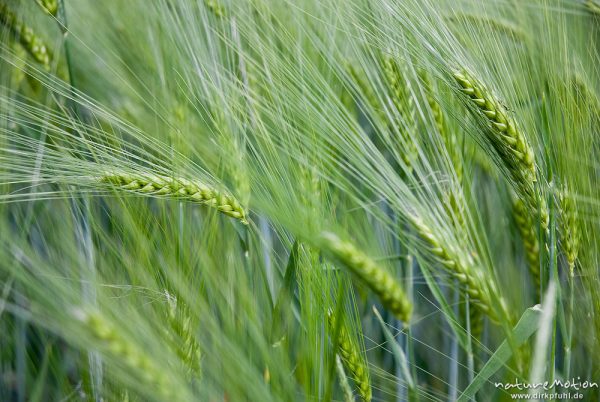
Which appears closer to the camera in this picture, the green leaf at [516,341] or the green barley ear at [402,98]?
the green leaf at [516,341]

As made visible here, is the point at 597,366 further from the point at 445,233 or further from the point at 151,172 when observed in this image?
the point at 151,172

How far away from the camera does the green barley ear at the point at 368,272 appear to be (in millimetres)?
488

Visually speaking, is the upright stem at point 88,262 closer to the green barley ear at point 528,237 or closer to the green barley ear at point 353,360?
the green barley ear at point 353,360

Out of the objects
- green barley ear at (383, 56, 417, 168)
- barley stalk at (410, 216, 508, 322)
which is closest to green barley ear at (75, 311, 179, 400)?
barley stalk at (410, 216, 508, 322)

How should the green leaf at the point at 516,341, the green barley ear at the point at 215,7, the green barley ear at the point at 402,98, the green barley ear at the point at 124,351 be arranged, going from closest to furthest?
the green barley ear at the point at 124,351
the green leaf at the point at 516,341
the green barley ear at the point at 402,98
the green barley ear at the point at 215,7

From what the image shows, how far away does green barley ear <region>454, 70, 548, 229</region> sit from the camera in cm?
62

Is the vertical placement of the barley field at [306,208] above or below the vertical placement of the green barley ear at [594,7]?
below

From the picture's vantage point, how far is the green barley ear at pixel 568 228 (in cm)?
65

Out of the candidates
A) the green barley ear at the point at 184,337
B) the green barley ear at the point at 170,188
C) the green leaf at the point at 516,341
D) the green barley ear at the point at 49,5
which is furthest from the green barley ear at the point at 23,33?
the green leaf at the point at 516,341

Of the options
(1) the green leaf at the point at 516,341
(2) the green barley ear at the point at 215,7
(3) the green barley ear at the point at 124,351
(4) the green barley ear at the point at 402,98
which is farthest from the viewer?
(2) the green barley ear at the point at 215,7

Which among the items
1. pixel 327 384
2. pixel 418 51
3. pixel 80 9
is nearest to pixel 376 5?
pixel 418 51

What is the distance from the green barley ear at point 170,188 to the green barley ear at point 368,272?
17 cm

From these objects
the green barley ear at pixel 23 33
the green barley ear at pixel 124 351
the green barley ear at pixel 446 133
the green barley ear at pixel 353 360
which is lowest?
the green barley ear at pixel 353 360

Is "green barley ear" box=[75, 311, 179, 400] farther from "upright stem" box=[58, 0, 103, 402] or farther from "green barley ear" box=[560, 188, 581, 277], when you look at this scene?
"green barley ear" box=[560, 188, 581, 277]
